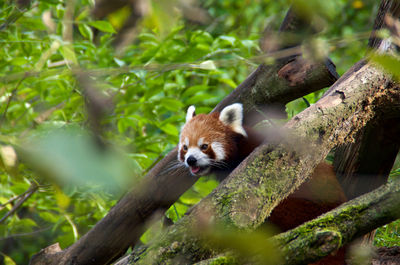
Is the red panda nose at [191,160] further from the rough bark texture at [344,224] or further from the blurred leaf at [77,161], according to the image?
the blurred leaf at [77,161]

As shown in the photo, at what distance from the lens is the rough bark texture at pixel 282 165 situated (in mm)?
1207

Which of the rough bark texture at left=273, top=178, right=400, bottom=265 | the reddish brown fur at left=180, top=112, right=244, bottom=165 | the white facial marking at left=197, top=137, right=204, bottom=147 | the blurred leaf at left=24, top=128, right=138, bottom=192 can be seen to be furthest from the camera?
the white facial marking at left=197, top=137, right=204, bottom=147

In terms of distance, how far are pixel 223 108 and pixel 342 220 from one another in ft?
4.94

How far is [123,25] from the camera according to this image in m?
0.48

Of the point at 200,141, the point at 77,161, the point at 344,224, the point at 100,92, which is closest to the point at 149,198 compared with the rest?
the point at 200,141

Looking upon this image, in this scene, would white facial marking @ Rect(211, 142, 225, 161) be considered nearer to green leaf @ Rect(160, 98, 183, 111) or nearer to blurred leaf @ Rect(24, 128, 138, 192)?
green leaf @ Rect(160, 98, 183, 111)

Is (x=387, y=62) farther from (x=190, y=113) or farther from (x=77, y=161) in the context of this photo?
(x=190, y=113)

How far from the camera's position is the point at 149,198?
7.09ft

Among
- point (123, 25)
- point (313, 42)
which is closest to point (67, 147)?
point (123, 25)

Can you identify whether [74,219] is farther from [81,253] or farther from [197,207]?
[197,207]

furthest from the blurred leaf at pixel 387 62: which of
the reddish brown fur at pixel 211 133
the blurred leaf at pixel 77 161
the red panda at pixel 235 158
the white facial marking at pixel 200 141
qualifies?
the white facial marking at pixel 200 141

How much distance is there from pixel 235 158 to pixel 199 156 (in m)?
0.26

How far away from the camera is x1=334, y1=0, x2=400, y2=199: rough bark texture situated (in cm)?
193

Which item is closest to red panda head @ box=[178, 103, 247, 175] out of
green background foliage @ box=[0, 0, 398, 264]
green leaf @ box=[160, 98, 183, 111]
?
green background foliage @ box=[0, 0, 398, 264]
